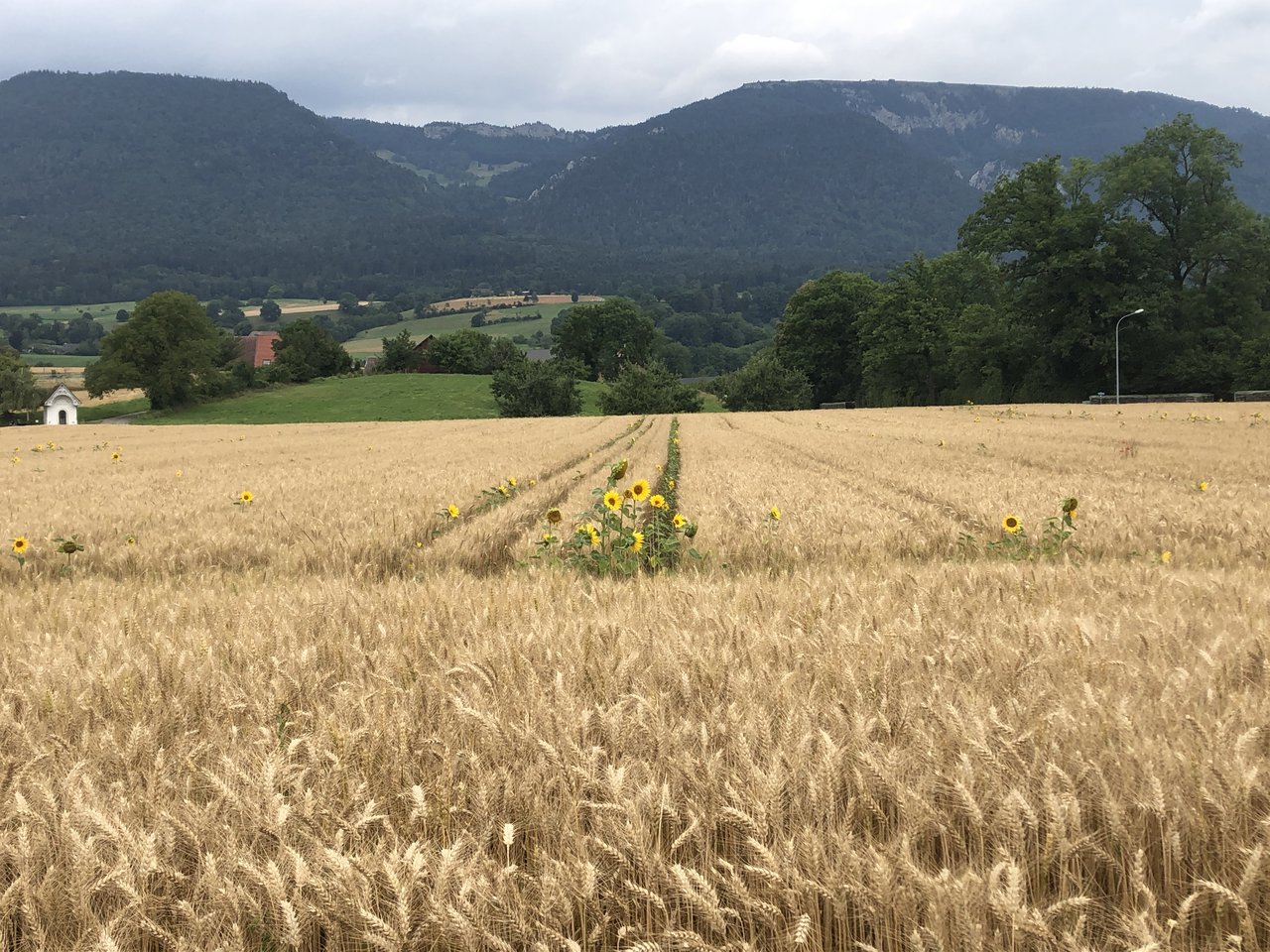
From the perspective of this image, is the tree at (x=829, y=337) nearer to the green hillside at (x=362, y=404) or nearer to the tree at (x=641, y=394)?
the tree at (x=641, y=394)

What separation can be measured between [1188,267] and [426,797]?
67.4 metres

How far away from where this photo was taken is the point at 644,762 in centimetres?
191

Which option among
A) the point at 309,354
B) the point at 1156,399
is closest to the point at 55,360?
the point at 309,354

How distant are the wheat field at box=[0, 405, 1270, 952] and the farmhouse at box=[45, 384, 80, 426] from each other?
8218cm

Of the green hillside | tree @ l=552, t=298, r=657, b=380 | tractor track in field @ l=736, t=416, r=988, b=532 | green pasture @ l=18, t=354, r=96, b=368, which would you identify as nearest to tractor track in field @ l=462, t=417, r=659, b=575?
tractor track in field @ l=736, t=416, r=988, b=532

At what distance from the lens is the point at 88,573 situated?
6.06 m

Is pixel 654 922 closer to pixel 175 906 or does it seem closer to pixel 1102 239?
pixel 175 906

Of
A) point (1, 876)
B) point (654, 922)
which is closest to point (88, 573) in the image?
point (1, 876)

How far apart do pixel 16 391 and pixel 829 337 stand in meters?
81.0

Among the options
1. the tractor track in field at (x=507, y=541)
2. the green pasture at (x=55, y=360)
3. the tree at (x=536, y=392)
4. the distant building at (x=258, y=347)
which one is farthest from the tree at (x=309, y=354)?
the tractor track in field at (x=507, y=541)

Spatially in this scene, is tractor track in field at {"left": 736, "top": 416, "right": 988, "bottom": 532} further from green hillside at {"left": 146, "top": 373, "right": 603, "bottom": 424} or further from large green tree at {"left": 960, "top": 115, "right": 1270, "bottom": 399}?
green hillside at {"left": 146, "top": 373, "right": 603, "bottom": 424}

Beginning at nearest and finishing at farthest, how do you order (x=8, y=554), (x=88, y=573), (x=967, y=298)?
(x=88, y=573) < (x=8, y=554) < (x=967, y=298)

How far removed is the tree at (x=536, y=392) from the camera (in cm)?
6950

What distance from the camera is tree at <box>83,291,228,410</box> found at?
77188mm
